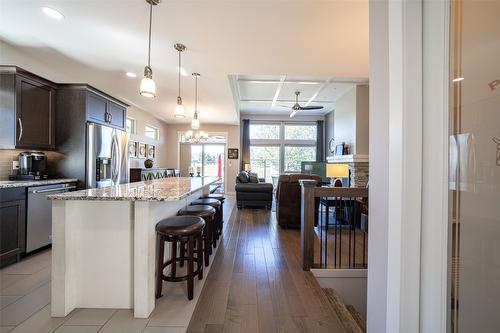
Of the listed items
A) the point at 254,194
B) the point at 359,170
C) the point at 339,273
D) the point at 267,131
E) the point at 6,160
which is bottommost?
the point at 339,273

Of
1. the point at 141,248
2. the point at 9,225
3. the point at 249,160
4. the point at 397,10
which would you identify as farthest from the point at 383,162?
the point at 249,160

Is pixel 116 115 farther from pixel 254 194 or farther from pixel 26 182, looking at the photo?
pixel 254 194

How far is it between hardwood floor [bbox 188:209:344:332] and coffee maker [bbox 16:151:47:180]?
9.01ft

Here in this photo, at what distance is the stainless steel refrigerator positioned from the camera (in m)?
3.35

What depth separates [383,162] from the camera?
95cm

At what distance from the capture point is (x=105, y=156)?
3631 mm

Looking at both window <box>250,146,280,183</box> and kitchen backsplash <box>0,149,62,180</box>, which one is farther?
window <box>250,146,280,183</box>

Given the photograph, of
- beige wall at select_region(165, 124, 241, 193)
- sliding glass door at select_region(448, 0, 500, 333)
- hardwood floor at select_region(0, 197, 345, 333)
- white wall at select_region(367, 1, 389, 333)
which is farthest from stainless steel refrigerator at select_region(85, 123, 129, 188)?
beige wall at select_region(165, 124, 241, 193)

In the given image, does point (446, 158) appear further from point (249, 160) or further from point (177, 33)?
point (249, 160)

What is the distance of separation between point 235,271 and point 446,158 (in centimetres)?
215

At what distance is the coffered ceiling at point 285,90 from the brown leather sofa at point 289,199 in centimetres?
241

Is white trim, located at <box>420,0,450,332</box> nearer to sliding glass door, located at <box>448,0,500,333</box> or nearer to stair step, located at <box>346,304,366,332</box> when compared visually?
sliding glass door, located at <box>448,0,500,333</box>

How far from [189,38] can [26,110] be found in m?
2.31

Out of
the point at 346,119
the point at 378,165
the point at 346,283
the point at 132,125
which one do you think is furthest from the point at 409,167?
the point at 132,125
